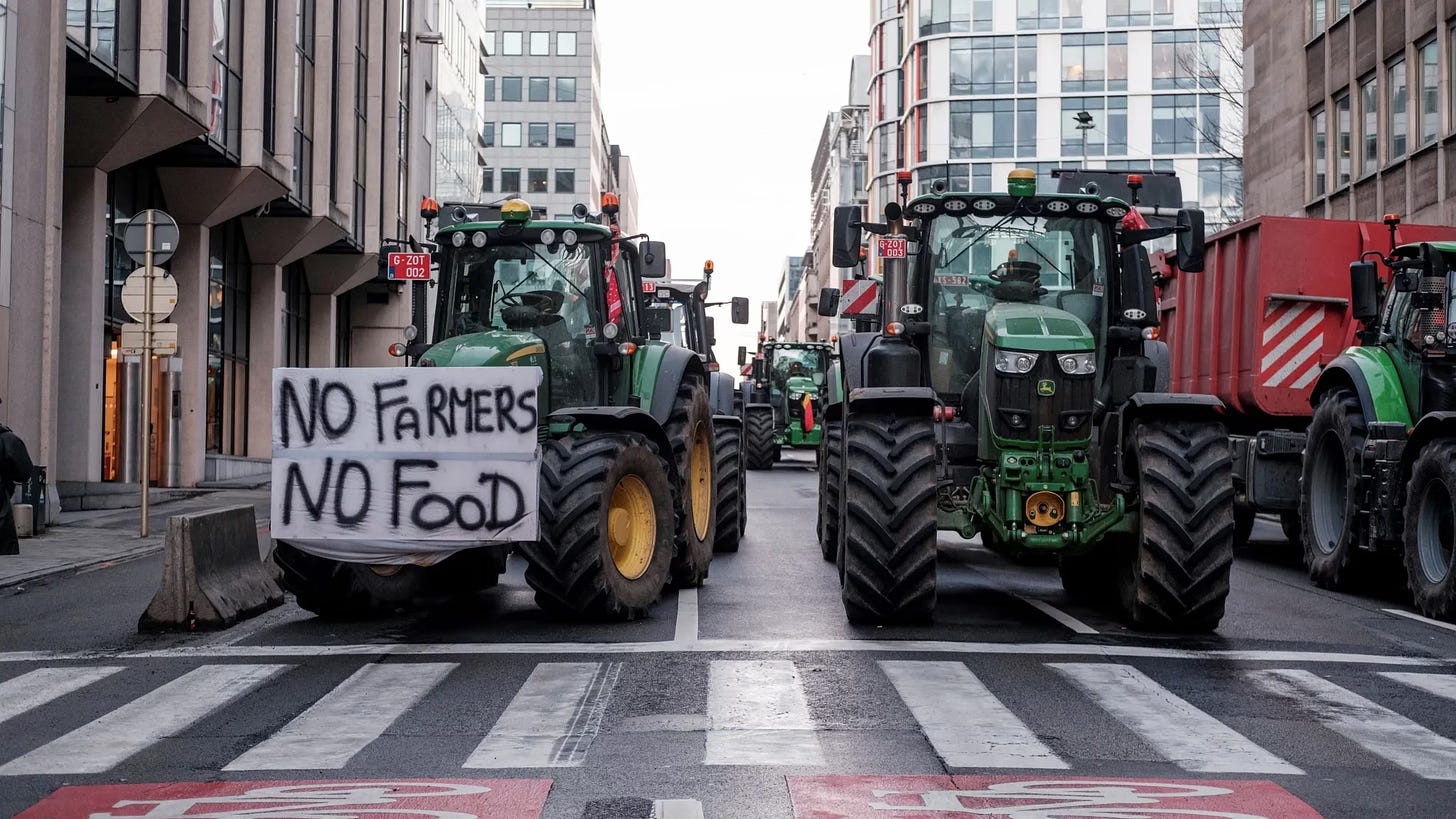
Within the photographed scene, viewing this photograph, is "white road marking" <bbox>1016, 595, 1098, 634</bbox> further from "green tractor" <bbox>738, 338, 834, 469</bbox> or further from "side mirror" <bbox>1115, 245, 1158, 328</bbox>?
"green tractor" <bbox>738, 338, 834, 469</bbox>

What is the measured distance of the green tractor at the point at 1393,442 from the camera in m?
11.5

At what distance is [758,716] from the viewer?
23.5ft

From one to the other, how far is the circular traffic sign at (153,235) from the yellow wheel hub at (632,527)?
8679 mm

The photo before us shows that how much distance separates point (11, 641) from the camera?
32.7ft

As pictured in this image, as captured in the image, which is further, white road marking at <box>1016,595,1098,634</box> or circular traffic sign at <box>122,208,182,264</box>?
circular traffic sign at <box>122,208,182,264</box>

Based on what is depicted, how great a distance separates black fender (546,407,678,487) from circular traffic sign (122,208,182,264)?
328 inches

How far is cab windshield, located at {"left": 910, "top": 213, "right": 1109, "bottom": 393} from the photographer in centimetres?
1114

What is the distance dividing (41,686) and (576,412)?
3.48 m

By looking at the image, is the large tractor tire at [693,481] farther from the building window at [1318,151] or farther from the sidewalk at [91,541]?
the building window at [1318,151]

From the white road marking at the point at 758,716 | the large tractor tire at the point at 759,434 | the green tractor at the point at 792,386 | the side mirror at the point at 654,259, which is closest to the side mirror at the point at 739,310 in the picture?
the side mirror at the point at 654,259

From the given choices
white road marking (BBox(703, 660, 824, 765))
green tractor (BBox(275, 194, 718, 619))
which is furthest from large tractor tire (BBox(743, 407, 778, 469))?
white road marking (BBox(703, 660, 824, 765))

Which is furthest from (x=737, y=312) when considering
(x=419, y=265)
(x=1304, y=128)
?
(x=1304, y=128)

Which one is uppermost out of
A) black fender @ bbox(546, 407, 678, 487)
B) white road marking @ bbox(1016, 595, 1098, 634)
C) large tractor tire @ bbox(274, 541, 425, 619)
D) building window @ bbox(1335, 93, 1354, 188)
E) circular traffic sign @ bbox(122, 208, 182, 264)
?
building window @ bbox(1335, 93, 1354, 188)

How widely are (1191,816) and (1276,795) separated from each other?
53 cm
